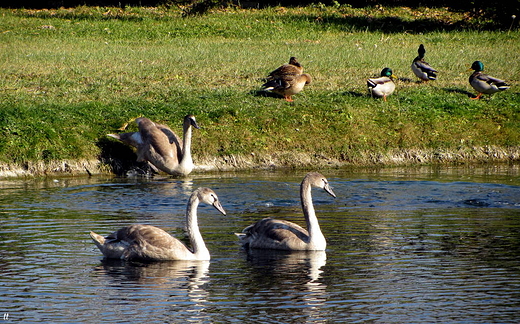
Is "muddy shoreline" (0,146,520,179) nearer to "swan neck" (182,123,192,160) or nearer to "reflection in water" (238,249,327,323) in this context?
"swan neck" (182,123,192,160)

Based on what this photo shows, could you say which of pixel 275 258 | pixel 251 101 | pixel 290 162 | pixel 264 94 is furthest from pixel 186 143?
pixel 275 258

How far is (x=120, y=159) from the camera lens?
1731 centimetres

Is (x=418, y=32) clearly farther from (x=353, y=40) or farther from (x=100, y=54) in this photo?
(x=100, y=54)

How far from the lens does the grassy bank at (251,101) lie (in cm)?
1784

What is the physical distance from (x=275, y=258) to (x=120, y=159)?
A: 7634mm

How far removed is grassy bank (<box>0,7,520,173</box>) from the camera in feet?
58.5

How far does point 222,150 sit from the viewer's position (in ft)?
58.7

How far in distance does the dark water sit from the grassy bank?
1.83m

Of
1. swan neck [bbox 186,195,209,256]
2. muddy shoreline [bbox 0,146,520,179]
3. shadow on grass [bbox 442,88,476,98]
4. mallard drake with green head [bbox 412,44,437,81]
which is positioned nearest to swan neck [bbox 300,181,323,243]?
swan neck [bbox 186,195,209,256]

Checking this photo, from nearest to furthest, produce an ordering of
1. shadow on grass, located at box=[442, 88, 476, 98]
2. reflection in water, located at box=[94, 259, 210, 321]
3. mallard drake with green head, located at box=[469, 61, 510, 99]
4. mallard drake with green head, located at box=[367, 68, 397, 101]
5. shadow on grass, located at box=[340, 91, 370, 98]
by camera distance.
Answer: reflection in water, located at box=[94, 259, 210, 321] → mallard drake with green head, located at box=[367, 68, 397, 101] → shadow on grass, located at box=[340, 91, 370, 98] → mallard drake with green head, located at box=[469, 61, 510, 99] → shadow on grass, located at box=[442, 88, 476, 98]

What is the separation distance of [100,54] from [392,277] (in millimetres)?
19620

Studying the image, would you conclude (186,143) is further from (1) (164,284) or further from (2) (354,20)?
(2) (354,20)

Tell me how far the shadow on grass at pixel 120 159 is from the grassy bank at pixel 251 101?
0.03 m

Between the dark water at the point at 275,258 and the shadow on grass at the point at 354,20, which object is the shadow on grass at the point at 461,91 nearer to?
the dark water at the point at 275,258
